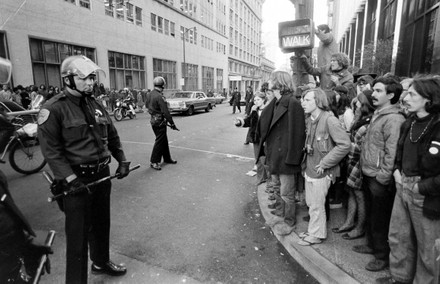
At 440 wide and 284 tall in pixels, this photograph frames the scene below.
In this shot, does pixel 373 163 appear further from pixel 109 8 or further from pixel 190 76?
pixel 190 76

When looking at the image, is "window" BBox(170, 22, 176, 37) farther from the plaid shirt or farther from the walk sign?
the plaid shirt

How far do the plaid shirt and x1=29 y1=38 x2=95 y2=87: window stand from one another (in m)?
18.4

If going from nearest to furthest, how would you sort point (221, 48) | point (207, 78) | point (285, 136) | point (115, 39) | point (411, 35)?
point (285, 136)
point (411, 35)
point (115, 39)
point (207, 78)
point (221, 48)

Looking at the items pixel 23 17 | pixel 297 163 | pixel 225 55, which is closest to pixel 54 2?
pixel 23 17

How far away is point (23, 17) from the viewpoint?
15453 millimetres

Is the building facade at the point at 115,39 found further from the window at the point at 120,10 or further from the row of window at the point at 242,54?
the row of window at the point at 242,54

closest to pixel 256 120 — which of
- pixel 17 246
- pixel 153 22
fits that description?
pixel 17 246

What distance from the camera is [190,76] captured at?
39.5 metres

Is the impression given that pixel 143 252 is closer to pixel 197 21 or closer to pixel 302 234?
pixel 302 234

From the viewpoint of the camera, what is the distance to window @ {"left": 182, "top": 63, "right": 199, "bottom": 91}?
121 feet

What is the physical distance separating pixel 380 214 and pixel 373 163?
52 cm

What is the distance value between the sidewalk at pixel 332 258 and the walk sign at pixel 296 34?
247 centimetres

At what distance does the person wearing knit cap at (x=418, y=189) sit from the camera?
2.13m

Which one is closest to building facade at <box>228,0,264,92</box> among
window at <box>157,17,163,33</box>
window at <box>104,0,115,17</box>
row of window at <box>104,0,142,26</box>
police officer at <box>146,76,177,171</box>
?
window at <box>157,17,163,33</box>
